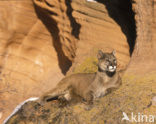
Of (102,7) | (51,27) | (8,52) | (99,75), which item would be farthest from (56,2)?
(99,75)

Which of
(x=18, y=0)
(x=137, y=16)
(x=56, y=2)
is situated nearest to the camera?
(x=137, y=16)

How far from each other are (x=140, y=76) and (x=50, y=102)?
6.27ft

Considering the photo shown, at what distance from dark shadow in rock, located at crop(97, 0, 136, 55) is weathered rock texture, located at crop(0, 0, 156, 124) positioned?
0.03 m

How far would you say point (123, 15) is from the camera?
7.29m

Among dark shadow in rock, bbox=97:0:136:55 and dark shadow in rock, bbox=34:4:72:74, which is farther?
dark shadow in rock, bbox=34:4:72:74

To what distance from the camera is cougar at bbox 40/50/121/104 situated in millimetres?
5480

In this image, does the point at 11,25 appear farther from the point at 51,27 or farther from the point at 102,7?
the point at 102,7

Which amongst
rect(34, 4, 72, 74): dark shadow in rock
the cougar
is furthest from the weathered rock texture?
the cougar

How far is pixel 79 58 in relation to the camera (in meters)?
7.52

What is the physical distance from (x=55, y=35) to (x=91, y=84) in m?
4.06

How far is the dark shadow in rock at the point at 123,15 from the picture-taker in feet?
23.6

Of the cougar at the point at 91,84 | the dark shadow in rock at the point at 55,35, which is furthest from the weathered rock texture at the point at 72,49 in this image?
the cougar at the point at 91,84

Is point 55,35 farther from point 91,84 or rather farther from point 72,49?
point 91,84

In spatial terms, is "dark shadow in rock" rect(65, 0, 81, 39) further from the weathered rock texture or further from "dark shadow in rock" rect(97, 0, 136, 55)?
"dark shadow in rock" rect(97, 0, 136, 55)
